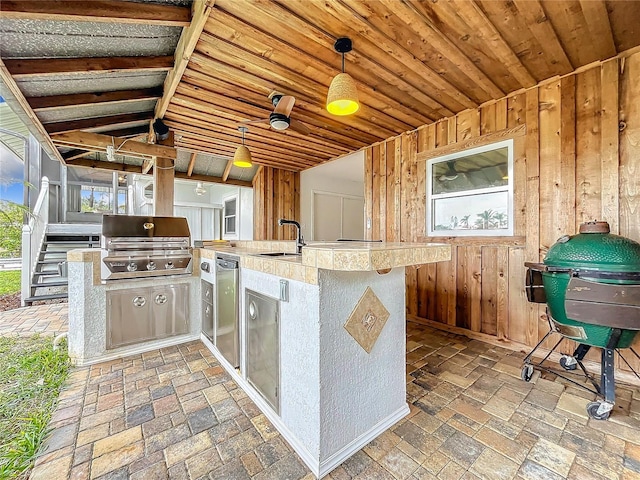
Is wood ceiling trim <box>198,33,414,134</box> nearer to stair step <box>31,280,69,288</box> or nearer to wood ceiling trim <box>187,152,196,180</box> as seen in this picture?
wood ceiling trim <box>187,152,196,180</box>

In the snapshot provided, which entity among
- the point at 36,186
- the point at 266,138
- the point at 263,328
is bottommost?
the point at 263,328

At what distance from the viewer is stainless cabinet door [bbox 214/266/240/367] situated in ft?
7.07

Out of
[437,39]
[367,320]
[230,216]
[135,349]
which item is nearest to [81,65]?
[135,349]

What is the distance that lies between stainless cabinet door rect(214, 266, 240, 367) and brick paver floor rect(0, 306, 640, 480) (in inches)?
8.7

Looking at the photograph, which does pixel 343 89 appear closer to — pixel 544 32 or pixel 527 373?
pixel 544 32

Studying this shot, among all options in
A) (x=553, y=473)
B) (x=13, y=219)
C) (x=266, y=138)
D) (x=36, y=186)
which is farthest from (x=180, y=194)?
(x=553, y=473)

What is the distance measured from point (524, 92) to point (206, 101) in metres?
3.39

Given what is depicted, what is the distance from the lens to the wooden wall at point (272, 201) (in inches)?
237

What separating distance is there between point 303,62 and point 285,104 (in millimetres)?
461

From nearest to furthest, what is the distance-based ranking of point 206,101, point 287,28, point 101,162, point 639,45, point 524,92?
point 287,28
point 639,45
point 524,92
point 206,101
point 101,162

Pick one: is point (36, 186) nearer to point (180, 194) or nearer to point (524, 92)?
point (180, 194)

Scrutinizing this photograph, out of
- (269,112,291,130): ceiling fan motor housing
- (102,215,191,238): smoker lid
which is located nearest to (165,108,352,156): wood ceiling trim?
(269,112,291,130): ceiling fan motor housing

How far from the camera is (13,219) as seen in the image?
435cm

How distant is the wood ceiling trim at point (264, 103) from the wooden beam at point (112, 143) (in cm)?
117
